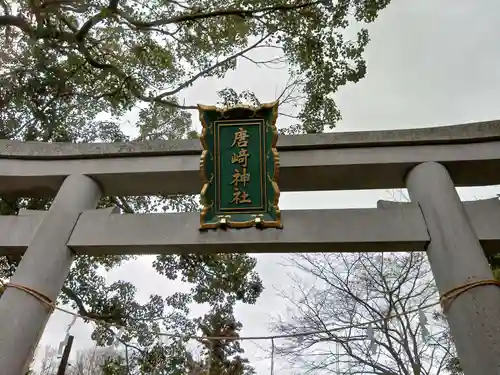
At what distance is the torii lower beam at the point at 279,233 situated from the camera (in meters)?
2.49

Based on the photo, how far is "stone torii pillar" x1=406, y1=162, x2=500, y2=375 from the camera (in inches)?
78.7

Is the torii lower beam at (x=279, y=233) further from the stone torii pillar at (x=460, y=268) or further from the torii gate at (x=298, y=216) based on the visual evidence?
the stone torii pillar at (x=460, y=268)

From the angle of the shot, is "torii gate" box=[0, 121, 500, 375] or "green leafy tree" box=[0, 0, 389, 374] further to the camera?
"green leafy tree" box=[0, 0, 389, 374]

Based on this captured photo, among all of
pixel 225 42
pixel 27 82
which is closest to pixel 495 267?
pixel 225 42

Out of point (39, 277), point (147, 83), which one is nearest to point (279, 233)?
point (39, 277)

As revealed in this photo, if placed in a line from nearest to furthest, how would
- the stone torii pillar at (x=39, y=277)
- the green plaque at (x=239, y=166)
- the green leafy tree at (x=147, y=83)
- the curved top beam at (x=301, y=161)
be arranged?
the stone torii pillar at (x=39, y=277) < the green plaque at (x=239, y=166) < the curved top beam at (x=301, y=161) < the green leafy tree at (x=147, y=83)

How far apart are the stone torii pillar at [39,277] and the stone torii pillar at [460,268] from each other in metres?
2.28

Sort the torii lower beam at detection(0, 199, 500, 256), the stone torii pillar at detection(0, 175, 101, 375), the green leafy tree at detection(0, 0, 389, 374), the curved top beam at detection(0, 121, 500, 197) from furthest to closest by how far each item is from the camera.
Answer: the green leafy tree at detection(0, 0, 389, 374)
the curved top beam at detection(0, 121, 500, 197)
the torii lower beam at detection(0, 199, 500, 256)
the stone torii pillar at detection(0, 175, 101, 375)

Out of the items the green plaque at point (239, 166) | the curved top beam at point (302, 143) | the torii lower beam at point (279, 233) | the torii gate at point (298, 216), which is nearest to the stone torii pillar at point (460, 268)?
the torii gate at point (298, 216)

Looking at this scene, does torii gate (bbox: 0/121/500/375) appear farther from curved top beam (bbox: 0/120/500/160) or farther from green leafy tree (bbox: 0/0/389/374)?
green leafy tree (bbox: 0/0/389/374)

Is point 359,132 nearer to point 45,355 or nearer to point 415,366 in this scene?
point 45,355

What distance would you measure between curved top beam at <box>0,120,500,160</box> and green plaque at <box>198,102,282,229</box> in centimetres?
20

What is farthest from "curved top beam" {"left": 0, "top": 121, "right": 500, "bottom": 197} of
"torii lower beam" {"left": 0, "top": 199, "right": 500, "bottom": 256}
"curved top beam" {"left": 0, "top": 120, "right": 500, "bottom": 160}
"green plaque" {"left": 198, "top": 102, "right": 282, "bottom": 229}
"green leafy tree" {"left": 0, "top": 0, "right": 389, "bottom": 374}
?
"green leafy tree" {"left": 0, "top": 0, "right": 389, "bottom": 374}

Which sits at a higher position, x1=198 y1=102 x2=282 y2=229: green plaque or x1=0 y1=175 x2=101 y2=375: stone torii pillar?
x1=198 y1=102 x2=282 y2=229: green plaque
